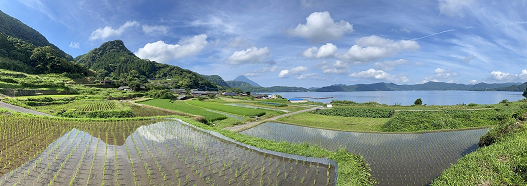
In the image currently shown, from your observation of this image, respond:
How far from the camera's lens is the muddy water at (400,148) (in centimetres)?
925

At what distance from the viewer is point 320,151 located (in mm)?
11234

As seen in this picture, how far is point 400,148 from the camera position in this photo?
1320cm

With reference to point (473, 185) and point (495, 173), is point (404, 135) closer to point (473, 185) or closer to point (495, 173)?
point (495, 173)

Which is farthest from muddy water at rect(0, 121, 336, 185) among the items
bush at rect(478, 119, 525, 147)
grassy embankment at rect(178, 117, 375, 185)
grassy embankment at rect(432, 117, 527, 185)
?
bush at rect(478, 119, 525, 147)

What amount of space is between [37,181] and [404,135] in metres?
22.3

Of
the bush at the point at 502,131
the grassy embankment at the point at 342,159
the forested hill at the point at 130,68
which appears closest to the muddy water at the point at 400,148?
the grassy embankment at the point at 342,159

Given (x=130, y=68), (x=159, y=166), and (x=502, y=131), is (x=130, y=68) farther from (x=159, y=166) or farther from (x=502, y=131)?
(x=502, y=131)

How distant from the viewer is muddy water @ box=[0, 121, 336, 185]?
26.1 ft

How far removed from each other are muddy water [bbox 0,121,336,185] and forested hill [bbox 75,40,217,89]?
111 meters

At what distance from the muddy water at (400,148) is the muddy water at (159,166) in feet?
10.4

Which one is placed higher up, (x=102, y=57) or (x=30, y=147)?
(x=102, y=57)

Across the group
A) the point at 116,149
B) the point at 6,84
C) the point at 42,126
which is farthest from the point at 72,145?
the point at 6,84

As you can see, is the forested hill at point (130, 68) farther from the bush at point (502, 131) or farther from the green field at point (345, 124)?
the bush at point (502, 131)

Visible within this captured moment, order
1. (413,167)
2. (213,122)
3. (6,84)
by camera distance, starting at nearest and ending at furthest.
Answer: (413,167) < (213,122) < (6,84)
